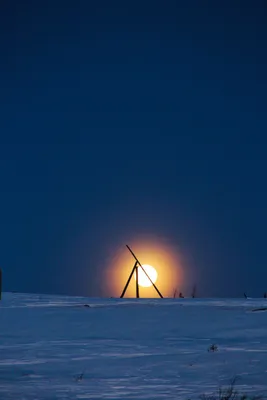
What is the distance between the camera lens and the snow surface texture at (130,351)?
5613 mm

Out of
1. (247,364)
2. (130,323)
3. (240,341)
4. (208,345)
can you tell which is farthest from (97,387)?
(130,323)

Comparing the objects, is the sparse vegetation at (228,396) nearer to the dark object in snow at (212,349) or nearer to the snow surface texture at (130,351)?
the snow surface texture at (130,351)

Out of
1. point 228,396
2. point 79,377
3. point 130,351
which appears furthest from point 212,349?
point 228,396

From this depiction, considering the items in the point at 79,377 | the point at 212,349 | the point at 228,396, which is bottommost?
the point at 228,396

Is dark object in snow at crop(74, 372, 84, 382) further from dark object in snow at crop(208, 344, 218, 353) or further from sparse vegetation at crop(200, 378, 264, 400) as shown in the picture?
dark object in snow at crop(208, 344, 218, 353)

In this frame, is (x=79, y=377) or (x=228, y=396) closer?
(x=228, y=396)

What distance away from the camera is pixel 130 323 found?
1123cm

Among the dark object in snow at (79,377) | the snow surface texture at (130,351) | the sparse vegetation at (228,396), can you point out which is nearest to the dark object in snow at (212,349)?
the snow surface texture at (130,351)

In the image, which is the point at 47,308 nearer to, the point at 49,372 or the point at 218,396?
the point at 49,372

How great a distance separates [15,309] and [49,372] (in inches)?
297

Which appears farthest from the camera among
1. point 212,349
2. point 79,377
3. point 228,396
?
point 212,349

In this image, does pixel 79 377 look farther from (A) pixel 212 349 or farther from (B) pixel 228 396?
(A) pixel 212 349

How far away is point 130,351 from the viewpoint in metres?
8.06

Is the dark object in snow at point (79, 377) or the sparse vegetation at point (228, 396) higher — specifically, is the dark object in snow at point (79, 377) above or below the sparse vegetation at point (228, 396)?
above
